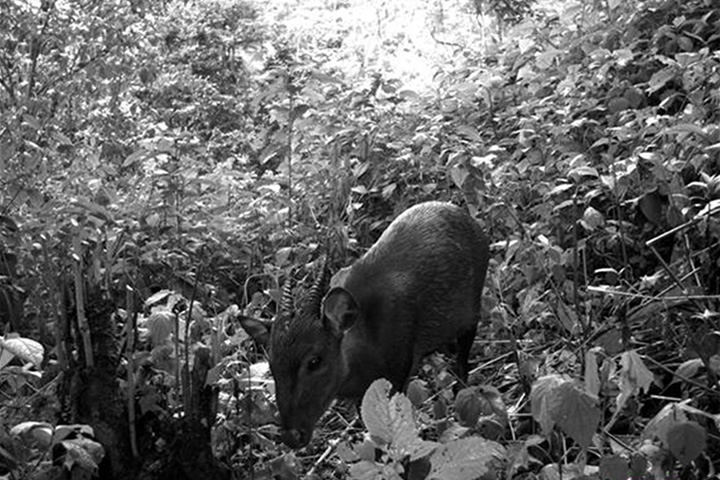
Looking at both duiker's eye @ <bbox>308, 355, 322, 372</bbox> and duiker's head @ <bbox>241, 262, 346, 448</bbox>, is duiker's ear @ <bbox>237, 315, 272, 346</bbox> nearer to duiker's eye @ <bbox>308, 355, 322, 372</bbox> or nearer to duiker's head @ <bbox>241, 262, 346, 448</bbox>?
duiker's head @ <bbox>241, 262, 346, 448</bbox>

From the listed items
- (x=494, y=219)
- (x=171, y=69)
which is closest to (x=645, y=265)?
(x=494, y=219)

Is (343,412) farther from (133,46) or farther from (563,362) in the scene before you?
(133,46)

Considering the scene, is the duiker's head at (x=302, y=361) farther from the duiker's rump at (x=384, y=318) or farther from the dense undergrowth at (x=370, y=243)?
the dense undergrowth at (x=370, y=243)

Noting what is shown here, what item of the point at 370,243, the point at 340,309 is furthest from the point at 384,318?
the point at 370,243

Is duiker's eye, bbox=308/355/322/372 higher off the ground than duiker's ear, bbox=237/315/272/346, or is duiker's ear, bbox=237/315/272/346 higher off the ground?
duiker's ear, bbox=237/315/272/346

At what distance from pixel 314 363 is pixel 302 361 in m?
0.09

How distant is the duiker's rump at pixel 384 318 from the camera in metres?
4.71

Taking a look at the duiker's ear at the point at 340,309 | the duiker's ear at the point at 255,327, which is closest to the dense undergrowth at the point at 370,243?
the duiker's ear at the point at 255,327

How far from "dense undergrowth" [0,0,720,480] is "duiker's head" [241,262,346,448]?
0.50 ft

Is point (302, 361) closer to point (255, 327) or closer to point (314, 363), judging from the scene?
point (314, 363)

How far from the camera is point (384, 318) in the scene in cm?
524

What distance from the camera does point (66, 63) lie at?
7.89 metres

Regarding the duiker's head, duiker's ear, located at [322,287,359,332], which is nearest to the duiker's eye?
the duiker's head

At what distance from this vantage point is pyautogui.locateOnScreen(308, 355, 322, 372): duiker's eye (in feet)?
15.7
